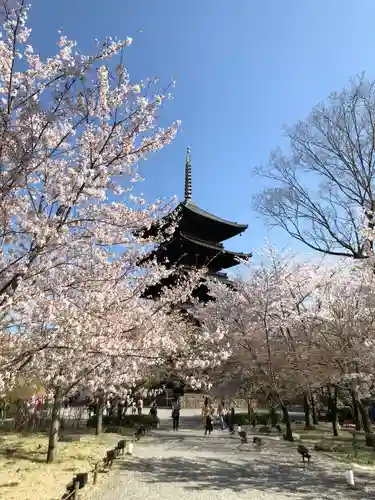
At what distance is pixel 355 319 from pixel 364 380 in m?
2.19

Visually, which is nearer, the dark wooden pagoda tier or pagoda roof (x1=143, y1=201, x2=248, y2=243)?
the dark wooden pagoda tier

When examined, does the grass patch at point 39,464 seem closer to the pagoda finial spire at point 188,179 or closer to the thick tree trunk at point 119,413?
the thick tree trunk at point 119,413

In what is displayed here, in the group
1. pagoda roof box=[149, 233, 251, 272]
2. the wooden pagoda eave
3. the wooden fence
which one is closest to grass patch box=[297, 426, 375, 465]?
the wooden fence

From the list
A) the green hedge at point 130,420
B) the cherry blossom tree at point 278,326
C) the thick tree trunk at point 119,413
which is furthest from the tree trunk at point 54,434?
the thick tree trunk at point 119,413

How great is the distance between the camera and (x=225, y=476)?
958 cm

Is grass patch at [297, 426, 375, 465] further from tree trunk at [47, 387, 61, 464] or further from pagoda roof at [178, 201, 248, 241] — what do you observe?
pagoda roof at [178, 201, 248, 241]

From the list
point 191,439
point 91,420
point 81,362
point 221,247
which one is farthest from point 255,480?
point 221,247

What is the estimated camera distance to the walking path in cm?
805

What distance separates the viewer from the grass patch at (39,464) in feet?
26.2

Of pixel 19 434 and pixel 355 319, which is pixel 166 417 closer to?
pixel 19 434

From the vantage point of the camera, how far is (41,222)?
186 inches

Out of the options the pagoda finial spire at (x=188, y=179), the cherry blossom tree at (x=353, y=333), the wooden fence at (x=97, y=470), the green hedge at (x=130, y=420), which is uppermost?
the pagoda finial spire at (x=188, y=179)

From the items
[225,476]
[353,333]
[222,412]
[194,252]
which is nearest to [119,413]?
[222,412]

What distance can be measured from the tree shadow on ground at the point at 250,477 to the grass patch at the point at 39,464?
150cm
